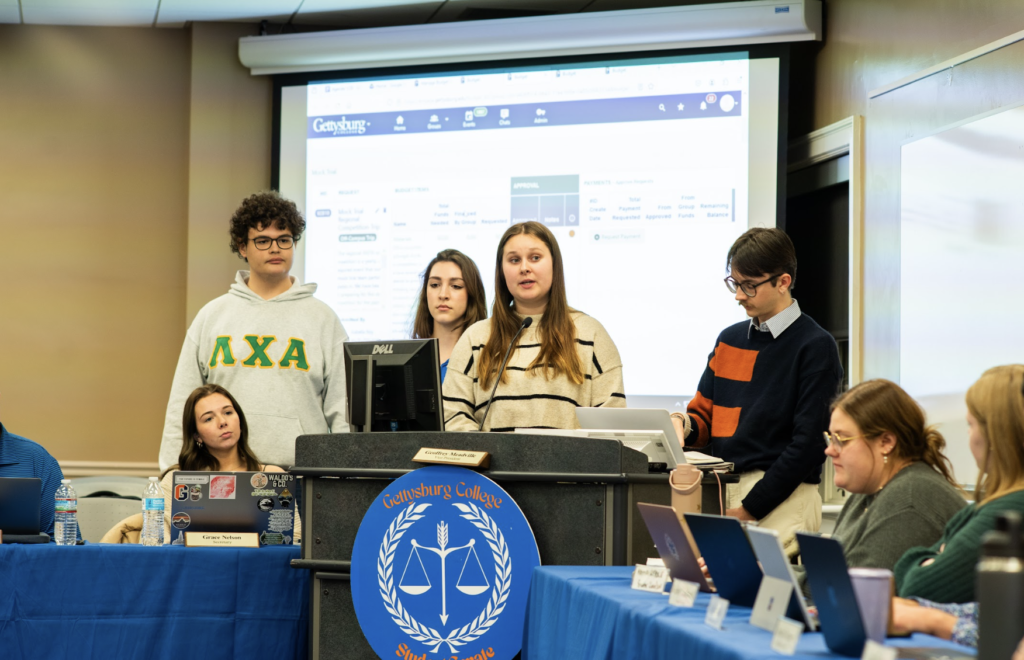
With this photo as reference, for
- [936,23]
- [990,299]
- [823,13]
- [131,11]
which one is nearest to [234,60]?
[131,11]

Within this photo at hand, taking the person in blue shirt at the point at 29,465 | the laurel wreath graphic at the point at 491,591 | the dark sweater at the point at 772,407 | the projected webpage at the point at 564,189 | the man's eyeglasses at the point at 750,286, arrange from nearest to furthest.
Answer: the laurel wreath graphic at the point at 491,591
the dark sweater at the point at 772,407
the man's eyeglasses at the point at 750,286
the person in blue shirt at the point at 29,465
the projected webpage at the point at 564,189

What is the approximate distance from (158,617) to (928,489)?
1.86 metres

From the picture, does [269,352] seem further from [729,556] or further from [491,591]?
[729,556]

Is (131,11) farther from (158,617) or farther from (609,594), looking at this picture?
(609,594)

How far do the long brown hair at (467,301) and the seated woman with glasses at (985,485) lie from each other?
2149 millimetres

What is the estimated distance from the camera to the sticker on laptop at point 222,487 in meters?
2.70

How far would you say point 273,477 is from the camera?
270cm

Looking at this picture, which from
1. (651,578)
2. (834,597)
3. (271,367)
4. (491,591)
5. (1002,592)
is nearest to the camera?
(1002,592)

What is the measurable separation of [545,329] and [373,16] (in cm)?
302

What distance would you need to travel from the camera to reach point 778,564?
1.38 metres

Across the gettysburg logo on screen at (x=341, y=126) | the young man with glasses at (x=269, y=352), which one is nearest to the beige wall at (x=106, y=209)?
the gettysburg logo on screen at (x=341, y=126)

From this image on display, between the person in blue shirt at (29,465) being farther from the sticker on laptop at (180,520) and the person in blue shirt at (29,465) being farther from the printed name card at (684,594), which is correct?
the printed name card at (684,594)

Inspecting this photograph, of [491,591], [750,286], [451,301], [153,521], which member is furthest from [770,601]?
[451,301]

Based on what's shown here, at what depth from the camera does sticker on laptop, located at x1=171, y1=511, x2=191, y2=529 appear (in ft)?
8.83
